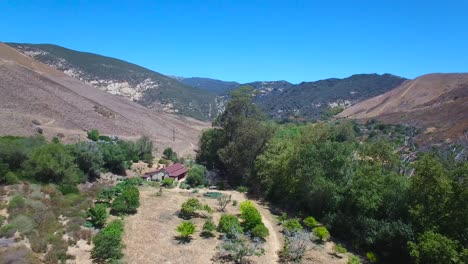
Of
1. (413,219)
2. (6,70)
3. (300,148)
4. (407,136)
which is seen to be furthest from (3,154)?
(407,136)

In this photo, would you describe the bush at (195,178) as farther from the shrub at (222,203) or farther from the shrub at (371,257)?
the shrub at (371,257)

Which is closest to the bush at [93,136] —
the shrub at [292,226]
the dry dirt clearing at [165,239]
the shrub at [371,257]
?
the dry dirt clearing at [165,239]

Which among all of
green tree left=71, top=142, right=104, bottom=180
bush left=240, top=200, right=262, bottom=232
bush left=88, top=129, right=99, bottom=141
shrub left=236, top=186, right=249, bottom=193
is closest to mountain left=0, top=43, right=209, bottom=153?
bush left=88, top=129, right=99, bottom=141

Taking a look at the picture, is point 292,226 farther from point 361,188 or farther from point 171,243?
point 171,243

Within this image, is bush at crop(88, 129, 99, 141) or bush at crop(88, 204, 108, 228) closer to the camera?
bush at crop(88, 204, 108, 228)

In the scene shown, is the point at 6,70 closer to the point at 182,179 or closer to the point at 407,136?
the point at 182,179

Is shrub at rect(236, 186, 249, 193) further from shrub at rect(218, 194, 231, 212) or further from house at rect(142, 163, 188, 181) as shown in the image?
house at rect(142, 163, 188, 181)
